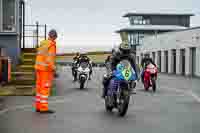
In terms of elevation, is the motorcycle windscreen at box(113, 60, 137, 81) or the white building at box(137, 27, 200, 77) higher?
the white building at box(137, 27, 200, 77)

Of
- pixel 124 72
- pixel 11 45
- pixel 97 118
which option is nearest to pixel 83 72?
pixel 11 45

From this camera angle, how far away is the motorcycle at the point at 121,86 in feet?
39.3

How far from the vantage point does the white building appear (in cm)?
5306

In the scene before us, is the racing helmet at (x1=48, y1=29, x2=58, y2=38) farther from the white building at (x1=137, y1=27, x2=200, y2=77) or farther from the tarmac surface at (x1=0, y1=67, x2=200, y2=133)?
the white building at (x1=137, y1=27, x2=200, y2=77)

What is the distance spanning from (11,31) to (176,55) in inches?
1463

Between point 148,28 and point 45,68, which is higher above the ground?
point 148,28

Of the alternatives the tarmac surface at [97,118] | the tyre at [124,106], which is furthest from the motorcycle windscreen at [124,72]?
the tarmac surface at [97,118]

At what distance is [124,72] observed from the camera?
40.2 ft

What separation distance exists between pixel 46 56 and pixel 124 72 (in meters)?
1.89

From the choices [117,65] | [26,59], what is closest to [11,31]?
[26,59]

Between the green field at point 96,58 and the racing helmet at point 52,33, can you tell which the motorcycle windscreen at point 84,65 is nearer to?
the racing helmet at point 52,33

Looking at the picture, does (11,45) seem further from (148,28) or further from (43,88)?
(148,28)

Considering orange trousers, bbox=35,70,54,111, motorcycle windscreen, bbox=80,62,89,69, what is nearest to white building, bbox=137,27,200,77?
motorcycle windscreen, bbox=80,62,89,69

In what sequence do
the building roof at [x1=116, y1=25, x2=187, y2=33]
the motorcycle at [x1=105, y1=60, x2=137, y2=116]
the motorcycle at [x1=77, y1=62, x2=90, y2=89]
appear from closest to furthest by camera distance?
the motorcycle at [x1=105, y1=60, x2=137, y2=116] → the motorcycle at [x1=77, y1=62, x2=90, y2=89] → the building roof at [x1=116, y1=25, x2=187, y2=33]
